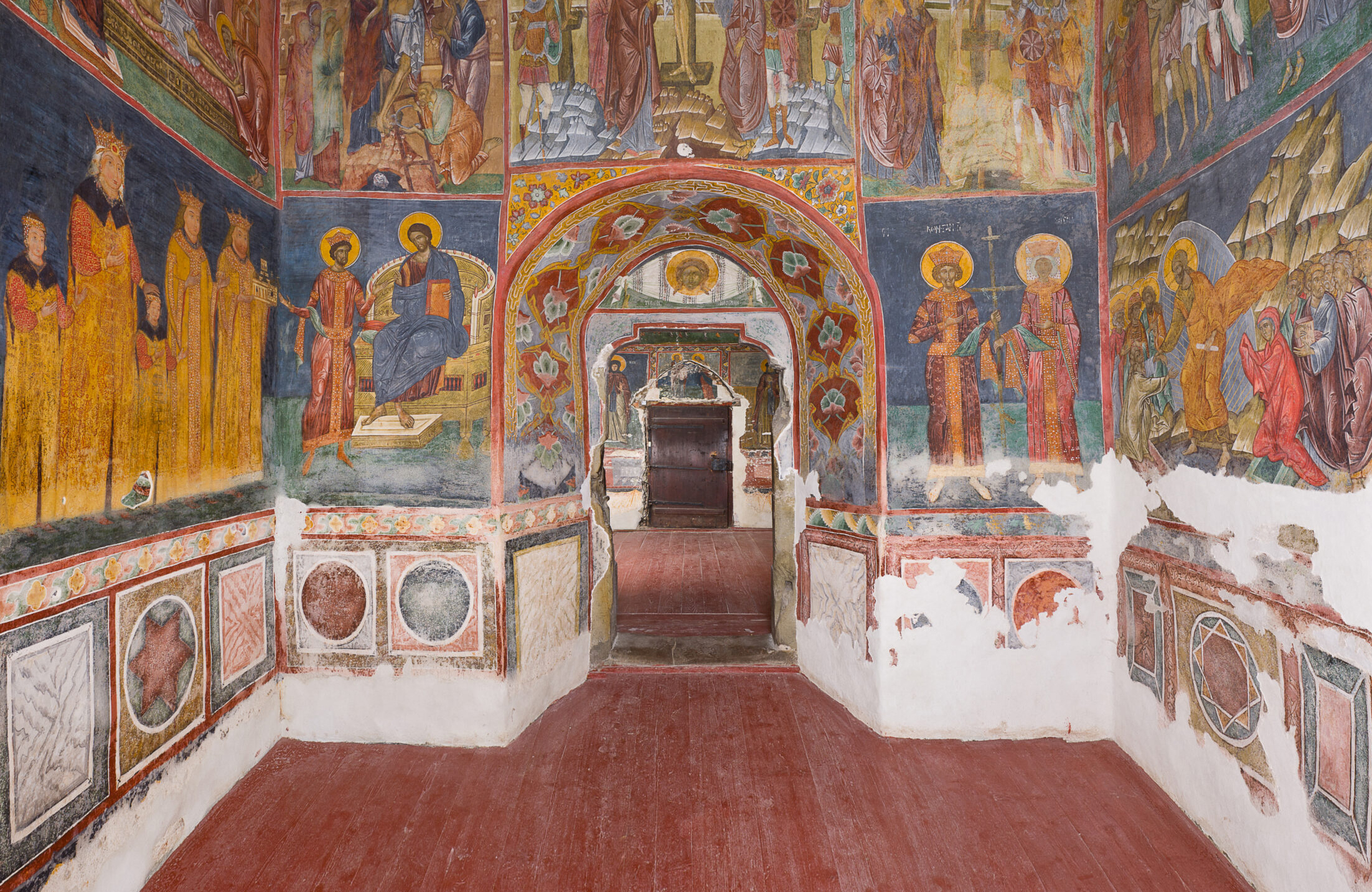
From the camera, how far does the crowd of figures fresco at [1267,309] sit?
106 inches

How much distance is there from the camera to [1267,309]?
10.2 feet

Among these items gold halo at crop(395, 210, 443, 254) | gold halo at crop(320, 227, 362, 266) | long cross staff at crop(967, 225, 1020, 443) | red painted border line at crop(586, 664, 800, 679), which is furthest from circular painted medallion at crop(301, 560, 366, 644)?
long cross staff at crop(967, 225, 1020, 443)

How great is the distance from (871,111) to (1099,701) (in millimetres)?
4607

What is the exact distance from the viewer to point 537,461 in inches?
202

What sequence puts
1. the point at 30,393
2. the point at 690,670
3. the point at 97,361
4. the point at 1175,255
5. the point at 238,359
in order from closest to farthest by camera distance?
the point at 30,393 → the point at 97,361 → the point at 1175,255 → the point at 238,359 → the point at 690,670

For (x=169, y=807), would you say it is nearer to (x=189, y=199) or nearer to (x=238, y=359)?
(x=238, y=359)

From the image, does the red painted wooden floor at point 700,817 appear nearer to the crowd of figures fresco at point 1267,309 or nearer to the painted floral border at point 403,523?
the painted floral border at point 403,523

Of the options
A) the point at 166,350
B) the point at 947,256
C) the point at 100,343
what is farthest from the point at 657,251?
the point at 100,343

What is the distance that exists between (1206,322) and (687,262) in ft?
14.4

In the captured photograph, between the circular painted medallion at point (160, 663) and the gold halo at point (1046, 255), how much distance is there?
5838 millimetres

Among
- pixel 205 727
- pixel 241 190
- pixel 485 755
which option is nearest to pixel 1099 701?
pixel 485 755

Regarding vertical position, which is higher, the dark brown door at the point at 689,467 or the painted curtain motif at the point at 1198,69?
the painted curtain motif at the point at 1198,69

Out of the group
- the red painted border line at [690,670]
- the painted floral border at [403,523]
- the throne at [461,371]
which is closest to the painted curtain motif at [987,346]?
the red painted border line at [690,670]

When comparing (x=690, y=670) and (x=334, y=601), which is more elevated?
(x=334, y=601)
